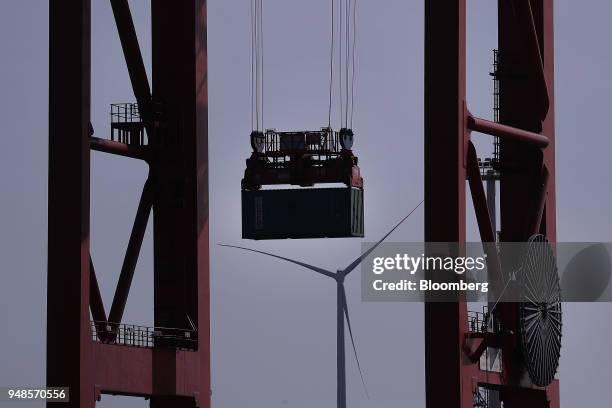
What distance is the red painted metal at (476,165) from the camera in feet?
163

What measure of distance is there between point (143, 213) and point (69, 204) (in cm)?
554

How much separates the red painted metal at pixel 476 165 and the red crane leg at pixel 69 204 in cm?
715

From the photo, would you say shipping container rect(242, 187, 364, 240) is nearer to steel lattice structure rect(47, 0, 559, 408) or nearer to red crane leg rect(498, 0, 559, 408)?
steel lattice structure rect(47, 0, 559, 408)

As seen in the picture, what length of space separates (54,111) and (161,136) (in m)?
5.64

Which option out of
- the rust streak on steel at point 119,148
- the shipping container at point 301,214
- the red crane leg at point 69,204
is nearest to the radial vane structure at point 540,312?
the shipping container at point 301,214

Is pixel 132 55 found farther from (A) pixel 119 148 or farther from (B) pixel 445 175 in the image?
(B) pixel 445 175

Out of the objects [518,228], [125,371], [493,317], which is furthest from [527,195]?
[125,371]

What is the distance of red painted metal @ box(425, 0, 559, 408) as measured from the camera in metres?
49.8

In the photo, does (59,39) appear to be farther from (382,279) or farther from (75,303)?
(382,279)

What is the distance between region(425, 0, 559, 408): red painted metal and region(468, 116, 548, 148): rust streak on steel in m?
0.04

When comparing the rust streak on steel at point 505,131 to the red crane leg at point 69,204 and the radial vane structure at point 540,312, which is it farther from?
the red crane leg at point 69,204

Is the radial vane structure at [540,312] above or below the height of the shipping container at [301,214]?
below

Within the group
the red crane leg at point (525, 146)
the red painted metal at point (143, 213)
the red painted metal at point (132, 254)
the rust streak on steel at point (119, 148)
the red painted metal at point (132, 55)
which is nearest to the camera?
the red painted metal at point (143, 213)

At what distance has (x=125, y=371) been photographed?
52.5m
